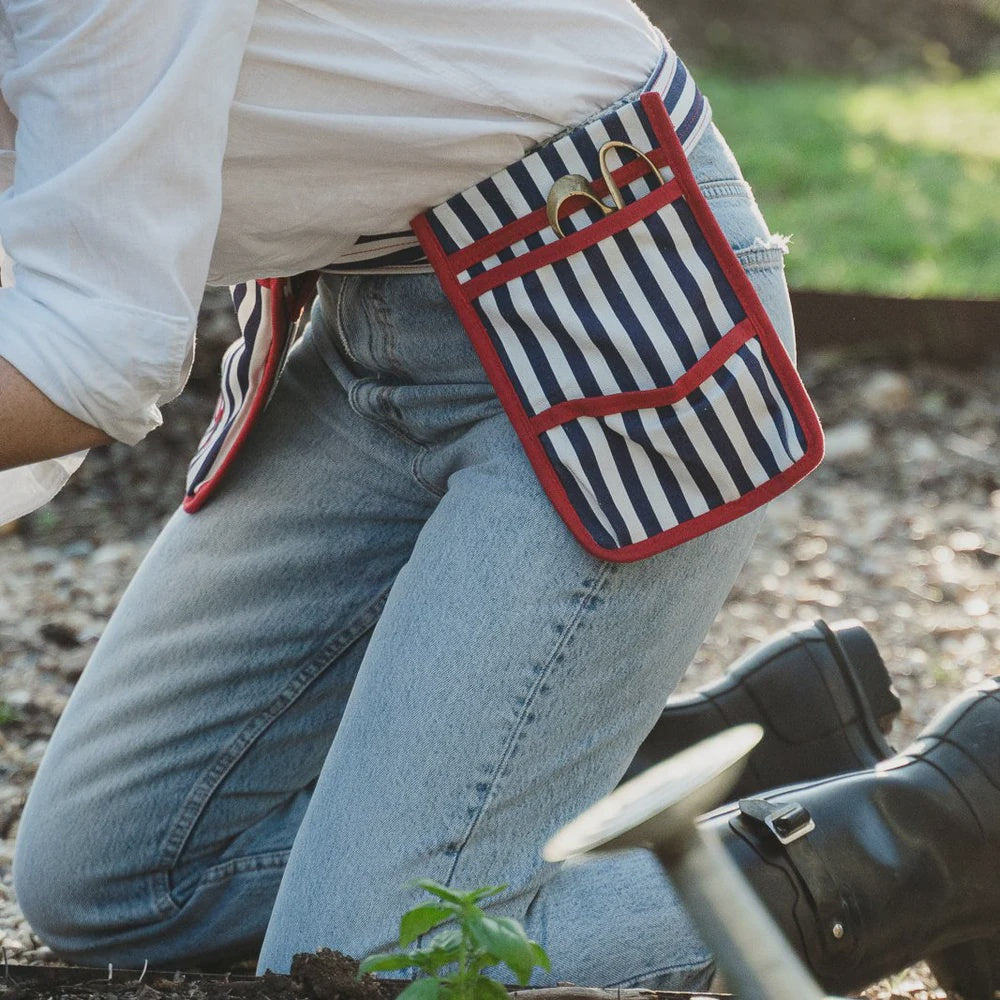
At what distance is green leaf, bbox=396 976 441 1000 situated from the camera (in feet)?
3.08

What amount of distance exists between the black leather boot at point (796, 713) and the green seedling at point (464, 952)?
2.63 feet

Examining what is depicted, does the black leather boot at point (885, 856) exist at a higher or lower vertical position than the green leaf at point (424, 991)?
lower

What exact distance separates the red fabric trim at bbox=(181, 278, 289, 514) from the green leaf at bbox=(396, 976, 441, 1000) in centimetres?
81

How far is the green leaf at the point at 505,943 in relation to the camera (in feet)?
3.08

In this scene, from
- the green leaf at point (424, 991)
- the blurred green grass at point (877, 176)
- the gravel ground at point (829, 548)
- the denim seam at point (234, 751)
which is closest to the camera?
the green leaf at point (424, 991)

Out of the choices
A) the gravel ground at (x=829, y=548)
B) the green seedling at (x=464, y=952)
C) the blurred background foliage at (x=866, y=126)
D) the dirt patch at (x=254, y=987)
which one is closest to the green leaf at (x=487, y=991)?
the green seedling at (x=464, y=952)

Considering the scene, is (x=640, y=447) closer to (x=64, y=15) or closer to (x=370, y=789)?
(x=370, y=789)

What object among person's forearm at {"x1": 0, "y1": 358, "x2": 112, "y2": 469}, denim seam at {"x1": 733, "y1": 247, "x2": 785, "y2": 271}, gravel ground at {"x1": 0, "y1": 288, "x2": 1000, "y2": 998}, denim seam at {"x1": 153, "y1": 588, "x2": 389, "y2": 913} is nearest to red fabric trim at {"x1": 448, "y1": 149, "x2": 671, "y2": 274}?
denim seam at {"x1": 733, "y1": 247, "x2": 785, "y2": 271}

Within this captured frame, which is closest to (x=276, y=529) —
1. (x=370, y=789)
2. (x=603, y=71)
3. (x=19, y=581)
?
(x=370, y=789)

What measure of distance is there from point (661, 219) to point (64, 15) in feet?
1.67

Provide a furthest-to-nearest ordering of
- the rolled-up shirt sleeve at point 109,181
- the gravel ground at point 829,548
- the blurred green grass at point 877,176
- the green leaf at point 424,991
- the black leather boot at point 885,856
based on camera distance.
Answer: the blurred green grass at point 877,176, the gravel ground at point 829,548, the black leather boot at point 885,856, the rolled-up shirt sleeve at point 109,181, the green leaf at point 424,991

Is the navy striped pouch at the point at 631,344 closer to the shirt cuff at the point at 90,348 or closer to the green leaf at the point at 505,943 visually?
the shirt cuff at the point at 90,348

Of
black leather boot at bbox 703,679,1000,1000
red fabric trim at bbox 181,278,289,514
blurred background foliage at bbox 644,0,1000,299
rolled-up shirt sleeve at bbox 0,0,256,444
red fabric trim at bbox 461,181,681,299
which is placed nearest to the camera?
rolled-up shirt sleeve at bbox 0,0,256,444

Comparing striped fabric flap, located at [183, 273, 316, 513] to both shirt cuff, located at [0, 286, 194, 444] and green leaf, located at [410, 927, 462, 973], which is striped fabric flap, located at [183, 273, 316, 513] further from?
green leaf, located at [410, 927, 462, 973]
